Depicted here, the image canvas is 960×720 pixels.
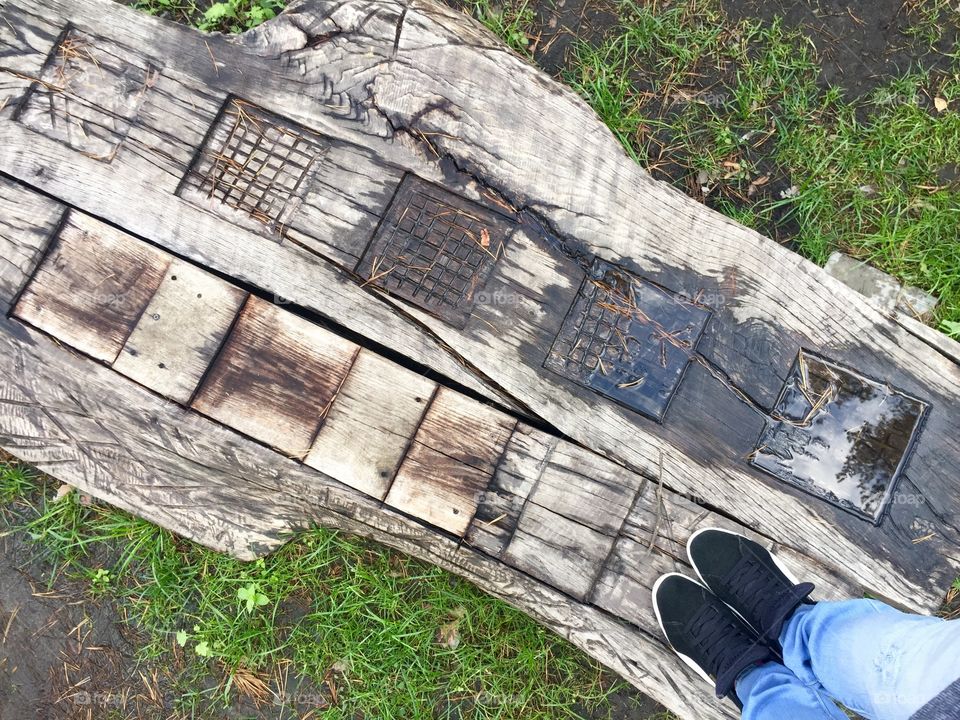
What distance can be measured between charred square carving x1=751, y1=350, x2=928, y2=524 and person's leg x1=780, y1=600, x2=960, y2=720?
0.42 meters

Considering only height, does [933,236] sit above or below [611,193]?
above

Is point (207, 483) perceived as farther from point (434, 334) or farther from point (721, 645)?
point (721, 645)

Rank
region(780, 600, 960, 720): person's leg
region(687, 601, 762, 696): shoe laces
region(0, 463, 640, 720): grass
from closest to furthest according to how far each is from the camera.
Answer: region(780, 600, 960, 720): person's leg → region(687, 601, 762, 696): shoe laces → region(0, 463, 640, 720): grass

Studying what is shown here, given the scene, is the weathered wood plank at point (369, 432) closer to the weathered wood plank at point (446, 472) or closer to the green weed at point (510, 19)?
the weathered wood plank at point (446, 472)

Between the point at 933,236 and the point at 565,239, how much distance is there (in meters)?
1.79

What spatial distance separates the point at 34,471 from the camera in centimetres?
294

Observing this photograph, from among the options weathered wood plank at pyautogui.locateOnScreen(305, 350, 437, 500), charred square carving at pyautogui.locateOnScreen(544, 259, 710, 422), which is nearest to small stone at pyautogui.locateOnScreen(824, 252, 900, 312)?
charred square carving at pyautogui.locateOnScreen(544, 259, 710, 422)

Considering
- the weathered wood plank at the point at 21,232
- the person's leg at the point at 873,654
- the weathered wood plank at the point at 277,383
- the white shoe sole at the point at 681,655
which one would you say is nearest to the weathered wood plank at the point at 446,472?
the weathered wood plank at the point at 277,383

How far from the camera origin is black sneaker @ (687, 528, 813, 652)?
2451 millimetres

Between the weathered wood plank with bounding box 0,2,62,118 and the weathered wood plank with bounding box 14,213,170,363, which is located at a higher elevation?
the weathered wood plank with bounding box 0,2,62,118

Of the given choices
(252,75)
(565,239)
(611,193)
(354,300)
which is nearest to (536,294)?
(565,239)

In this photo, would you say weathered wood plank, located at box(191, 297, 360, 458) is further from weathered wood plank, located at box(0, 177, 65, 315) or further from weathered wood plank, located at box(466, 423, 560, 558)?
weathered wood plank, located at box(0, 177, 65, 315)

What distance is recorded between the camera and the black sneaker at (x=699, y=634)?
2.43m

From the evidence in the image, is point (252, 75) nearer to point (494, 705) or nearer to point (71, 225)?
point (71, 225)
